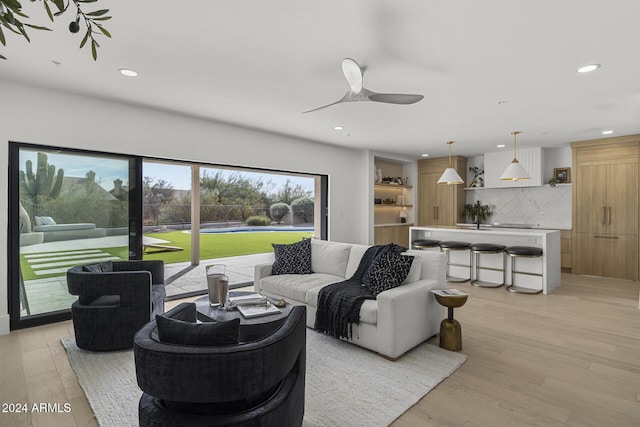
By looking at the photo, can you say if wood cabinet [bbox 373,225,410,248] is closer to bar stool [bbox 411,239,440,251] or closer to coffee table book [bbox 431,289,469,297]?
bar stool [bbox 411,239,440,251]

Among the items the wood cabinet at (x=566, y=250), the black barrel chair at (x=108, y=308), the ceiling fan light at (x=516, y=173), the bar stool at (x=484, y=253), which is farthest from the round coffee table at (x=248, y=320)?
the wood cabinet at (x=566, y=250)

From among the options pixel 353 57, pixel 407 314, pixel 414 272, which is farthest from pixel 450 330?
pixel 353 57

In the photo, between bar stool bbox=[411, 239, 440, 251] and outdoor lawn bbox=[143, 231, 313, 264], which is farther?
bar stool bbox=[411, 239, 440, 251]

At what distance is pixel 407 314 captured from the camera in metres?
3.03

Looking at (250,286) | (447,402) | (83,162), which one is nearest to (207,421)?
(447,402)

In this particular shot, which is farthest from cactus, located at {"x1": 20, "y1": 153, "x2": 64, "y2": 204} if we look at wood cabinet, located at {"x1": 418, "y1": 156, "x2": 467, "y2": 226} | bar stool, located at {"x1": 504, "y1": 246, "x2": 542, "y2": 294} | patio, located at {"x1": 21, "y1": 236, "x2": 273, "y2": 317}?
wood cabinet, located at {"x1": 418, "y1": 156, "x2": 467, "y2": 226}

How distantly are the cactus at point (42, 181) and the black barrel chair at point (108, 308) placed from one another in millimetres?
1231

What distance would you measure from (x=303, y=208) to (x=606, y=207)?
557cm

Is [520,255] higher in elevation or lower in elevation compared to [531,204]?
lower

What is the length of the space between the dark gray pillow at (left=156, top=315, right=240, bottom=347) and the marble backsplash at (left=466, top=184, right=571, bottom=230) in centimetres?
760

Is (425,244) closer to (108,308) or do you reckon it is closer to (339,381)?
(339,381)

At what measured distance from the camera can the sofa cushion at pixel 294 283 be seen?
3699 mm

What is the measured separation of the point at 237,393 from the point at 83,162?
3.84 meters

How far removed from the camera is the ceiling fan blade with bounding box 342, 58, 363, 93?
2641mm
